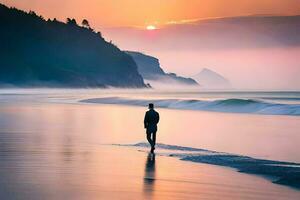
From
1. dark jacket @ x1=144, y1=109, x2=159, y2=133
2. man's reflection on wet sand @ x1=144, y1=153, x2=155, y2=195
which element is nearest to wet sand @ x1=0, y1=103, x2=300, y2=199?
man's reflection on wet sand @ x1=144, y1=153, x2=155, y2=195

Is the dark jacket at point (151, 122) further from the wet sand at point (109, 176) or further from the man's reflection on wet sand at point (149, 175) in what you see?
the man's reflection on wet sand at point (149, 175)

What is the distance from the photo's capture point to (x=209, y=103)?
65.1 metres

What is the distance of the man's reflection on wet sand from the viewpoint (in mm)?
14266

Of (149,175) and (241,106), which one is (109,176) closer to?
(149,175)

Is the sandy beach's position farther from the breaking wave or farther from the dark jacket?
the breaking wave

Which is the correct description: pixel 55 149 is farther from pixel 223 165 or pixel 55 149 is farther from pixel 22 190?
pixel 22 190

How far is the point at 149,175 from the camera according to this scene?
16266mm

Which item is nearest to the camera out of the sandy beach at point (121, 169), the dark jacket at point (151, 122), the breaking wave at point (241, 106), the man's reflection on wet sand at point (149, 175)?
the sandy beach at point (121, 169)

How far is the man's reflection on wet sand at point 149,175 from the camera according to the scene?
46.8 feet

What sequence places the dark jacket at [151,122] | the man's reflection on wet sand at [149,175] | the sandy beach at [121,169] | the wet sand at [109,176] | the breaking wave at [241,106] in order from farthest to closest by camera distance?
1. the breaking wave at [241,106]
2. the dark jacket at [151,122]
3. the man's reflection on wet sand at [149,175]
4. the sandy beach at [121,169]
5. the wet sand at [109,176]

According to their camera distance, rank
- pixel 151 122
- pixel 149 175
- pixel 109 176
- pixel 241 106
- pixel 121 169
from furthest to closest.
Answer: pixel 241 106
pixel 151 122
pixel 121 169
pixel 149 175
pixel 109 176

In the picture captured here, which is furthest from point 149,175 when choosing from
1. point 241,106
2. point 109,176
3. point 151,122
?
point 241,106

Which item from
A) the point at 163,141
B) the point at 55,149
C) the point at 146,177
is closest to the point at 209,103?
the point at 163,141

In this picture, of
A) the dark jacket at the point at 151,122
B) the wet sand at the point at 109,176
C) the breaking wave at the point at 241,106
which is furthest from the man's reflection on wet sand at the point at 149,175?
the breaking wave at the point at 241,106
